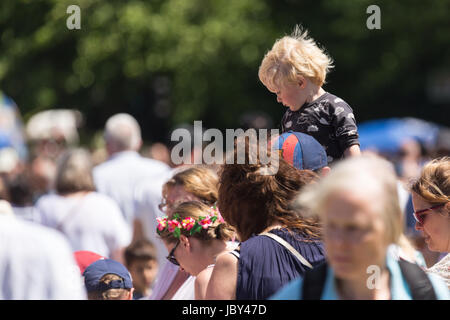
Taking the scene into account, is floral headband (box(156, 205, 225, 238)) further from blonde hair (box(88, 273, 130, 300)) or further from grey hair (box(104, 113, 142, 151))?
grey hair (box(104, 113, 142, 151))

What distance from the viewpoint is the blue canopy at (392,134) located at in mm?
15180

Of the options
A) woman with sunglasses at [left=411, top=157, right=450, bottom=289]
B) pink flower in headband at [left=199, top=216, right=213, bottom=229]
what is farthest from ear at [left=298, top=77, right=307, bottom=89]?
pink flower in headband at [left=199, top=216, right=213, bottom=229]

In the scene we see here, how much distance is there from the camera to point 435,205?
11.8 feet

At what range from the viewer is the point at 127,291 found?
3.96m

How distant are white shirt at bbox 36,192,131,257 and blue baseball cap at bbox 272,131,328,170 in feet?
9.83

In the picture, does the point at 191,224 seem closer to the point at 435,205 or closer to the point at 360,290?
the point at 435,205

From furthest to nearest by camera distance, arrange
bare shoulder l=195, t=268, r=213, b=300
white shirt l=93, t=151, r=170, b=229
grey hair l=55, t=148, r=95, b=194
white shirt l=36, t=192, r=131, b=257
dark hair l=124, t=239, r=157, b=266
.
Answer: white shirt l=93, t=151, r=170, b=229 < grey hair l=55, t=148, r=95, b=194 < white shirt l=36, t=192, r=131, b=257 < dark hair l=124, t=239, r=157, b=266 < bare shoulder l=195, t=268, r=213, b=300

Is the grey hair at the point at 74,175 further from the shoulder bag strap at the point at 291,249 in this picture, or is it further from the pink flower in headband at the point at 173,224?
the shoulder bag strap at the point at 291,249

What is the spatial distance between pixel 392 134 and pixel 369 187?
13.7m

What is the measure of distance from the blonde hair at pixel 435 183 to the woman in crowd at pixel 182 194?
110 cm

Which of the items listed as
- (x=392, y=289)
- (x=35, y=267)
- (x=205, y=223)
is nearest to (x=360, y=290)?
(x=392, y=289)

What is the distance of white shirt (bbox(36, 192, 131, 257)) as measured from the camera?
602 centimetres
